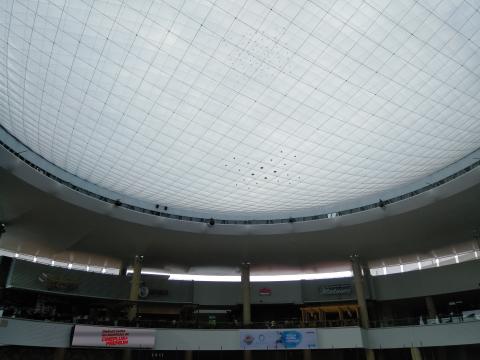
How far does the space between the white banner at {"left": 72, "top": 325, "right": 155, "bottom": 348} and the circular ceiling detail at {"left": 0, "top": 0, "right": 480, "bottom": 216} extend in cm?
1683

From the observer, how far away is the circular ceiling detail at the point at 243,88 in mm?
23703

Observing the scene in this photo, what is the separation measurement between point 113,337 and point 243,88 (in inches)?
1273

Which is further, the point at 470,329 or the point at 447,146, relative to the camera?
the point at 470,329

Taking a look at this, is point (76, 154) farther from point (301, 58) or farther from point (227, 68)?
point (301, 58)

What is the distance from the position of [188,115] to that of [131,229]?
2252 cm

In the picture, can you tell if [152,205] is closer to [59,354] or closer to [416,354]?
[59,354]

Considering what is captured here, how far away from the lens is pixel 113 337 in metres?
45.8

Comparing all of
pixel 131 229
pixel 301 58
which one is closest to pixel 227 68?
pixel 301 58

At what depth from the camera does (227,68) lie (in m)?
27.0

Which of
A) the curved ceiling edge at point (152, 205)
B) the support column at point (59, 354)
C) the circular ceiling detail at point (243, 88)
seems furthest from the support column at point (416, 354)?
the support column at point (59, 354)

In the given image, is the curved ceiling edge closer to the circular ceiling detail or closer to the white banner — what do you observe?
the circular ceiling detail

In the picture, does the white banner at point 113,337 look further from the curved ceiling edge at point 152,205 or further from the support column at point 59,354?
the curved ceiling edge at point 152,205

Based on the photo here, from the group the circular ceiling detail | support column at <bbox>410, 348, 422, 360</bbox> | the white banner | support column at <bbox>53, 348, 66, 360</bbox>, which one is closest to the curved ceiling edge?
the circular ceiling detail

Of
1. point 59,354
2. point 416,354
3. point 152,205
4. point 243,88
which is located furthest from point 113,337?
point 416,354
